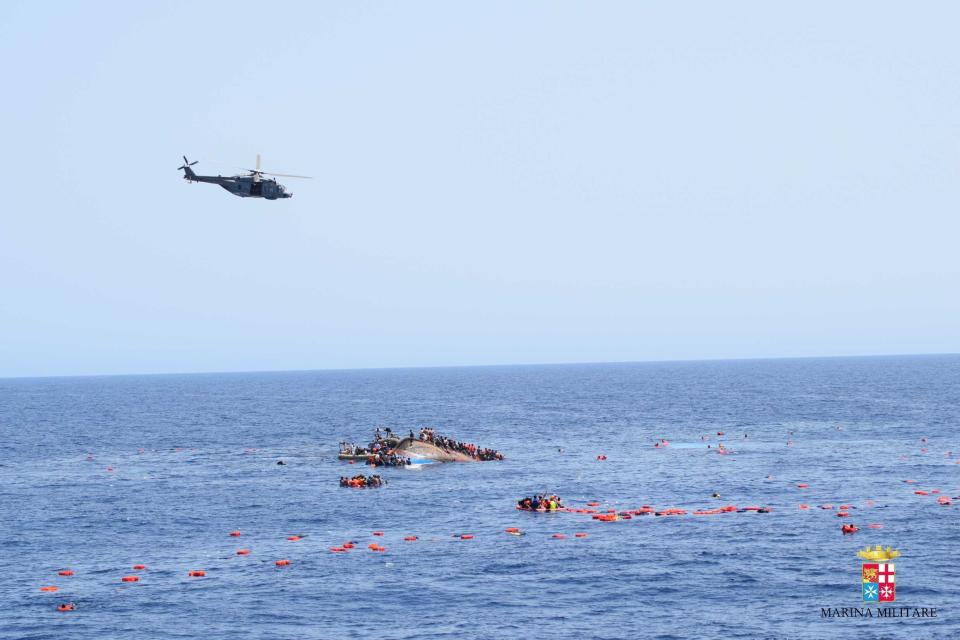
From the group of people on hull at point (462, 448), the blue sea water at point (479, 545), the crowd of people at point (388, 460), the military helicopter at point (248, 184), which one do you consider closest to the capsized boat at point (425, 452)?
the group of people on hull at point (462, 448)

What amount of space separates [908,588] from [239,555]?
45351 millimetres

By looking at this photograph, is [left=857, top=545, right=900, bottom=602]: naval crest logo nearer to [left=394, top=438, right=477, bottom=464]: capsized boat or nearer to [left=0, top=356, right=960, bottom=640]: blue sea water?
[left=0, top=356, right=960, bottom=640]: blue sea water

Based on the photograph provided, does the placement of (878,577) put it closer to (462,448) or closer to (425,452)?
(425,452)

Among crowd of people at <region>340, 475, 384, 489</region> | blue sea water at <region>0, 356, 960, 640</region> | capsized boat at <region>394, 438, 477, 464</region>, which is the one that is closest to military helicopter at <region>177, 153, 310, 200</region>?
blue sea water at <region>0, 356, 960, 640</region>

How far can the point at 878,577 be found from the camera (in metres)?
62.1

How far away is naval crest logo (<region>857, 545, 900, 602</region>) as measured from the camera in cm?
6084

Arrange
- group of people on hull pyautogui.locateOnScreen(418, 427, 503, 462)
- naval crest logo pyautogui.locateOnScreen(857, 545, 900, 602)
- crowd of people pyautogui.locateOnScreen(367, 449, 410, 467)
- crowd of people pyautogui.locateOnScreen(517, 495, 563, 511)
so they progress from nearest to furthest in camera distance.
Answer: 1. naval crest logo pyautogui.locateOnScreen(857, 545, 900, 602)
2. crowd of people pyautogui.locateOnScreen(517, 495, 563, 511)
3. crowd of people pyautogui.locateOnScreen(367, 449, 410, 467)
4. group of people on hull pyautogui.locateOnScreen(418, 427, 503, 462)

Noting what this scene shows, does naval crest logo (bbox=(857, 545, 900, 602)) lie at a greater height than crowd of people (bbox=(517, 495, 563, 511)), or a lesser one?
lesser

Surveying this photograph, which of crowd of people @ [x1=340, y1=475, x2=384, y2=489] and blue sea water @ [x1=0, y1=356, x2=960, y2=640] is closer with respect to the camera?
blue sea water @ [x1=0, y1=356, x2=960, y2=640]

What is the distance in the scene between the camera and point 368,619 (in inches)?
2306

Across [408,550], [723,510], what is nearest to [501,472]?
[723,510]

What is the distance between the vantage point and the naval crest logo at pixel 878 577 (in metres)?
60.8

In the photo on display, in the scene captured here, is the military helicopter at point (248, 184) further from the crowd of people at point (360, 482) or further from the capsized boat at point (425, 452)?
the capsized boat at point (425, 452)

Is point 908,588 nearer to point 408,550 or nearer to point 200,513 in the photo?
point 408,550
